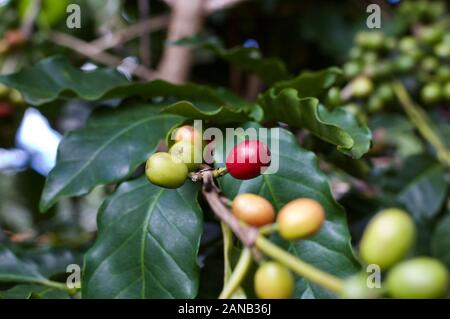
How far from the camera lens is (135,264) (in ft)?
2.02

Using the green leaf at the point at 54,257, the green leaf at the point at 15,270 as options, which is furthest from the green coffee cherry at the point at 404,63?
the green leaf at the point at 15,270

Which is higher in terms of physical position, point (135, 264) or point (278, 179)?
point (278, 179)

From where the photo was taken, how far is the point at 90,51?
1619 mm

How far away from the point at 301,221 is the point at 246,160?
0.48ft

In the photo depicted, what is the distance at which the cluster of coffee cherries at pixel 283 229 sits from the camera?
0.36m

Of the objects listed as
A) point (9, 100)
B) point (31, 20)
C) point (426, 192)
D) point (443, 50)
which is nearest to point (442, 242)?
point (426, 192)

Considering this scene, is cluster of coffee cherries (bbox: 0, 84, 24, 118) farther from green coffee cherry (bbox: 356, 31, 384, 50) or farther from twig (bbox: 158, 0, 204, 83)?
green coffee cherry (bbox: 356, 31, 384, 50)

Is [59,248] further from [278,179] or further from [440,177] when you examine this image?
[440,177]

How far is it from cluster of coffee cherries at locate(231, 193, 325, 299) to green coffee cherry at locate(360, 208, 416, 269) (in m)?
0.05

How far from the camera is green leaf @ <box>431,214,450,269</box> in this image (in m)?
1.14

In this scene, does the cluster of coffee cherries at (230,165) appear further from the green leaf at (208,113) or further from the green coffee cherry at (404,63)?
the green coffee cherry at (404,63)

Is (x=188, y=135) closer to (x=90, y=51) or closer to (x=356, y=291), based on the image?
(x=356, y=291)
